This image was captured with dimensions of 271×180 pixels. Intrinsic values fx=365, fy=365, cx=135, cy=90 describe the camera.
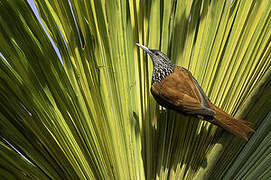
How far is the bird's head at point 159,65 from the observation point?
1312 millimetres

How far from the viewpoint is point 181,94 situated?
5.03 ft

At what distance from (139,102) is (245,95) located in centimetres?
35

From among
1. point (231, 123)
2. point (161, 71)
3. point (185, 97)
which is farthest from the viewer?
point (161, 71)

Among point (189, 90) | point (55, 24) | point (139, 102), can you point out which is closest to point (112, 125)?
point (139, 102)

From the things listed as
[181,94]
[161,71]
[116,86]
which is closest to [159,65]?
[161,71]

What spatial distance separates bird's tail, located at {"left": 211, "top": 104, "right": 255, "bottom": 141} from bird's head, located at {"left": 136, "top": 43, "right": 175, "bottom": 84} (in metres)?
0.27

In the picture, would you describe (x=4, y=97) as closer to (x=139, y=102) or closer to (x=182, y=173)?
(x=139, y=102)

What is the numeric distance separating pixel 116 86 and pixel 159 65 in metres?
0.53

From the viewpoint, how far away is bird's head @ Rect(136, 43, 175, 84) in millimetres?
1312

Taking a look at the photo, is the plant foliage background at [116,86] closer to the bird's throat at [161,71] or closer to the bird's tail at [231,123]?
the bird's tail at [231,123]

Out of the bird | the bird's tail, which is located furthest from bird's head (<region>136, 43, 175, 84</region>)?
the bird's tail

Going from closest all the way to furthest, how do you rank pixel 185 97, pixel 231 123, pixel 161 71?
1. pixel 231 123
2. pixel 185 97
3. pixel 161 71

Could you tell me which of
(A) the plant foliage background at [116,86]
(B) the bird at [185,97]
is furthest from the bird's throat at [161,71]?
(A) the plant foliage background at [116,86]

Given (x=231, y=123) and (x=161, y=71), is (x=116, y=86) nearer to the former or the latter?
(x=231, y=123)
